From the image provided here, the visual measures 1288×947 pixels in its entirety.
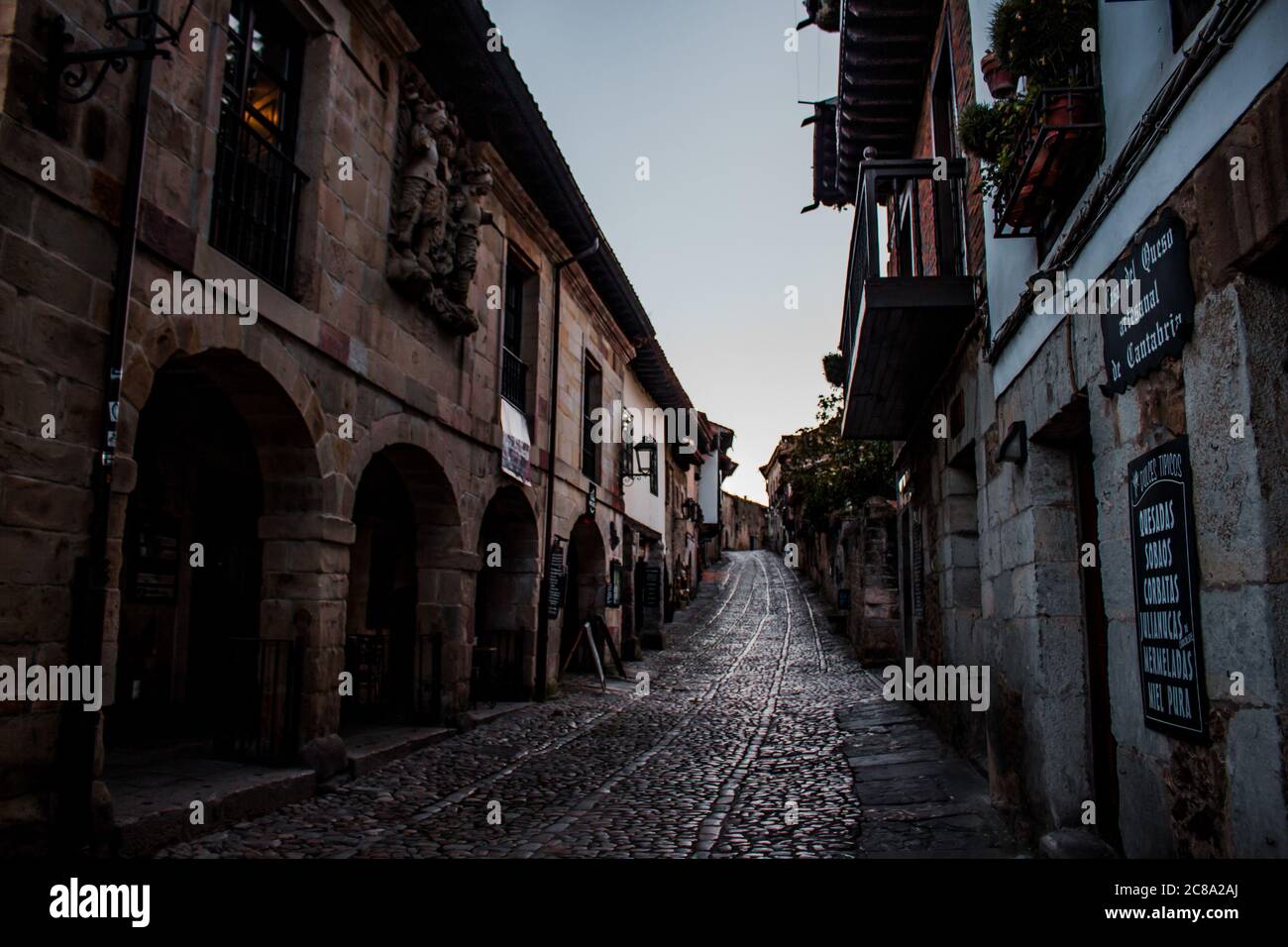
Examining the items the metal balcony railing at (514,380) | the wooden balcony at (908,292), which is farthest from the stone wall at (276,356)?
the wooden balcony at (908,292)

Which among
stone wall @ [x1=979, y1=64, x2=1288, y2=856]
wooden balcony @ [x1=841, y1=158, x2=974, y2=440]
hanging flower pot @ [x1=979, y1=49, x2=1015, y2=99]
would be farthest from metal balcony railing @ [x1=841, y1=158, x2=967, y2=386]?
stone wall @ [x1=979, y1=64, x2=1288, y2=856]

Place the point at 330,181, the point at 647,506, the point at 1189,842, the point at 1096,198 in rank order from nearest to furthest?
the point at 1189,842 → the point at 1096,198 → the point at 330,181 → the point at 647,506

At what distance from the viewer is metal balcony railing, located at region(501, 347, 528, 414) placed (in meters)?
11.7

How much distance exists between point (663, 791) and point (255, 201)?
5.19 metres

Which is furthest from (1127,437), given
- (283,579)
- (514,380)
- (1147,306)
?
(514,380)

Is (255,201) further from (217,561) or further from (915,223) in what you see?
(915,223)

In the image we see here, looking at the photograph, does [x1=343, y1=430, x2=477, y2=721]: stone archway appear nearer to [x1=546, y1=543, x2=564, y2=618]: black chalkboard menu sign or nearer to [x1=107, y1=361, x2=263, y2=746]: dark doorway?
[x1=107, y1=361, x2=263, y2=746]: dark doorway

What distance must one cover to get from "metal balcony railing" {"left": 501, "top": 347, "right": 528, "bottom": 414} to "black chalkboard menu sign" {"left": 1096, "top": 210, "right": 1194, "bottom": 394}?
8468mm

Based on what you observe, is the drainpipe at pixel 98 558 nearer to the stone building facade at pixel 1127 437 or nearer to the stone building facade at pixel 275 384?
the stone building facade at pixel 275 384

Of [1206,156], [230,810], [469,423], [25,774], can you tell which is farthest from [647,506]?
[1206,156]

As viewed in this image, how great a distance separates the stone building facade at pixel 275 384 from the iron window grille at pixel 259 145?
26 mm

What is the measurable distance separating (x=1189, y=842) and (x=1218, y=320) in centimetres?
175

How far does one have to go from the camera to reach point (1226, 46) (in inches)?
107
